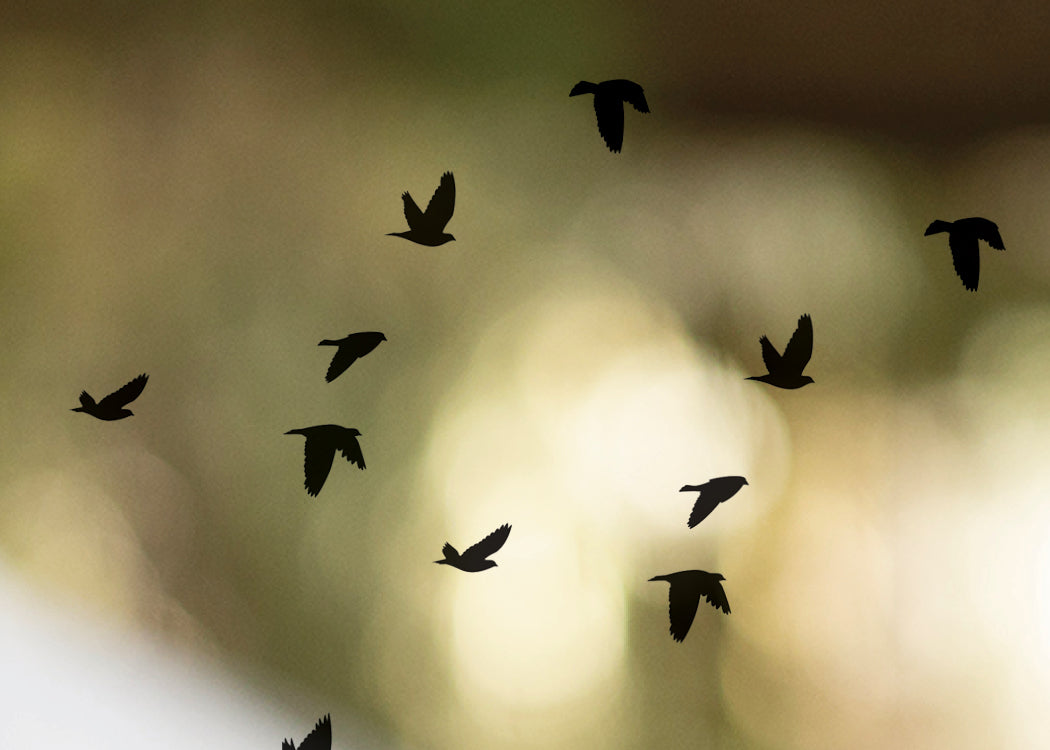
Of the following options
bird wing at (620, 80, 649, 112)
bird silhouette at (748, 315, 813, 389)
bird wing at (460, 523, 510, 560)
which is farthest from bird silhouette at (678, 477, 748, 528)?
bird wing at (620, 80, 649, 112)

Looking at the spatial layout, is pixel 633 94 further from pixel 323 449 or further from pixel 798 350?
pixel 323 449

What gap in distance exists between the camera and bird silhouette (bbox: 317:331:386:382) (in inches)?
40.6

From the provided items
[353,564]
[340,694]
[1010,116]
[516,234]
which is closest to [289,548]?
[353,564]

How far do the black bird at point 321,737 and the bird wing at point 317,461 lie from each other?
0.29 metres

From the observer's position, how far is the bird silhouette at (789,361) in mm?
1044

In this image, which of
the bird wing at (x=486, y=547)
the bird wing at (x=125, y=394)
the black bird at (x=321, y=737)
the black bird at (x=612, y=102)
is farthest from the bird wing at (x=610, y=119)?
the black bird at (x=321, y=737)

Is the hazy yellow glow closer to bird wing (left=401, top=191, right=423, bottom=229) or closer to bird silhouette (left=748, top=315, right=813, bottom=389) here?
bird silhouette (left=748, top=315, right=813, bottom=389)

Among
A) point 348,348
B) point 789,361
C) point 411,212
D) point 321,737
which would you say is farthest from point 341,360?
point 789,361

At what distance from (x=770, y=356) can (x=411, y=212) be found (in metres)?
0.53

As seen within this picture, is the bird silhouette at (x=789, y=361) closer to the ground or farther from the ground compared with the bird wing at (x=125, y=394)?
farther from the ground

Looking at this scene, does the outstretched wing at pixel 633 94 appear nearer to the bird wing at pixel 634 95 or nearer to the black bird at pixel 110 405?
the bird wing at pixel 634 95

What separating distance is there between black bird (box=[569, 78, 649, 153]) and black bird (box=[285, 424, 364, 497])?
1.76 ft

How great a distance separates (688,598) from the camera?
1.02 meters

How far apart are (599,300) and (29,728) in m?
0.92
